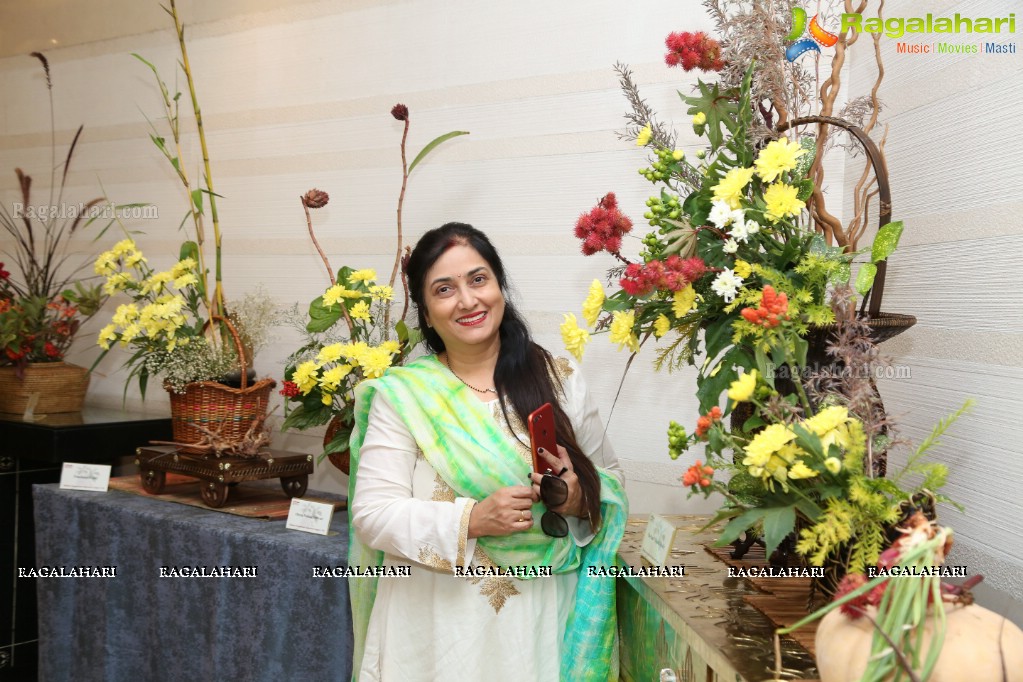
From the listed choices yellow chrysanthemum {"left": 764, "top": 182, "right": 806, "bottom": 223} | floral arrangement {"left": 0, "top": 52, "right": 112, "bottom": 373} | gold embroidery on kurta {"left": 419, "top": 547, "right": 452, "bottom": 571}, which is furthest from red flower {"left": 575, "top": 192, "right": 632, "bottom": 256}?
floral arrangement {"left": 0, "top": 52, "right": 112, "bottom": 373}

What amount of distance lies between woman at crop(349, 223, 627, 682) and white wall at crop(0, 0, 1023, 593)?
658mm

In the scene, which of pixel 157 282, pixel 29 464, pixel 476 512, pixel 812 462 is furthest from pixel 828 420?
pixel 29 464

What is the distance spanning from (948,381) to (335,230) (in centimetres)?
192

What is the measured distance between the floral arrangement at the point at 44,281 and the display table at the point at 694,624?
7.43ft

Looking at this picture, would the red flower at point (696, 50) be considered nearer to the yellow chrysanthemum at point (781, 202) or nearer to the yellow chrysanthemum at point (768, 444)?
the yellow chrysanthemum at point (781, 202)

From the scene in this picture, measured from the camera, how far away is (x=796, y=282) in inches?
52.9

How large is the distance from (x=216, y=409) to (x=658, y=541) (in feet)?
4.84

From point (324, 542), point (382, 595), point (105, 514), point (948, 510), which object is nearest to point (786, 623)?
point (948, 510)

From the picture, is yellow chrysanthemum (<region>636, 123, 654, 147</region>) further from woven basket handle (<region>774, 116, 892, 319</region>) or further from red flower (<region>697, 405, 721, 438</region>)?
red flower (<region>697, 405, 721, 438</region>)

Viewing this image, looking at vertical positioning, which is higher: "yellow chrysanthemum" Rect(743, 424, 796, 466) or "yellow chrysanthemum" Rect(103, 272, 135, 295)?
"yellow chrysanthemum" Rect(103, 272, 135, 295)

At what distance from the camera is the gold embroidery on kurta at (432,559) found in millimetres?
1641

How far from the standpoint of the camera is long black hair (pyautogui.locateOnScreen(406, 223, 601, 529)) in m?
1.76

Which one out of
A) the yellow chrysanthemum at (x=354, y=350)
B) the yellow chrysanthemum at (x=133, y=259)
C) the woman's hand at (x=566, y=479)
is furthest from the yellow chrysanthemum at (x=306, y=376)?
the woman's hand at (x=566, y=479)

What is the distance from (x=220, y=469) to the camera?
8.16ft
